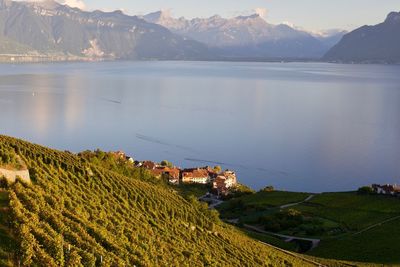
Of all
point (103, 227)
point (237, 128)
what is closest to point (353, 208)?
point (103, 227)

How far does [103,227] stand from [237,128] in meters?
71.6

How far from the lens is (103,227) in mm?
15695

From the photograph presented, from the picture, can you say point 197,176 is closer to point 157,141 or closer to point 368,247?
point 157,141

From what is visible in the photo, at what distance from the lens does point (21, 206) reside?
13133 millimetres

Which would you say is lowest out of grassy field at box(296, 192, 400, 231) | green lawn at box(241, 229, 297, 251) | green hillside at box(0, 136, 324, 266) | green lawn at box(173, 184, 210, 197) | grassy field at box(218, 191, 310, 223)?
green lawn at box(173, 184, 210, 197)

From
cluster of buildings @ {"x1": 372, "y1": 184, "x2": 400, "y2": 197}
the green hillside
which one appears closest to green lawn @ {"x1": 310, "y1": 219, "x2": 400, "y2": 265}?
the green hillside

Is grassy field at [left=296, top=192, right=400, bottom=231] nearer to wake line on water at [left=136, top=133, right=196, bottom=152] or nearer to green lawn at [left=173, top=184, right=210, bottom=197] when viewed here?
green lawn at [left=173, top=184, right=210, bottom=197]

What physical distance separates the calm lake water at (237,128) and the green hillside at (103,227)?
113 ft

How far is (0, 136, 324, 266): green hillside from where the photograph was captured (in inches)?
461

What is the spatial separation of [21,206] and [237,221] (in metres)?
27.2

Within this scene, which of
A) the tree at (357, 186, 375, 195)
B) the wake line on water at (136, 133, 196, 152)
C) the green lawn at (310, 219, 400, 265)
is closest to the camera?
the green lawn at (310, 219, 400, 265)

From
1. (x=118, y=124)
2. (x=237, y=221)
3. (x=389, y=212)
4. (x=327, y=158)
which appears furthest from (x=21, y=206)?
(x=118, y=124)

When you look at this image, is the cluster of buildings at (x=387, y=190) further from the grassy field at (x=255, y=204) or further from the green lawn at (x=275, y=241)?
the green lawn at (x=275, y=241)

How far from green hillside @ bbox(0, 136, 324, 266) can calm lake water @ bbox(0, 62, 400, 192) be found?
3440 centimetres
